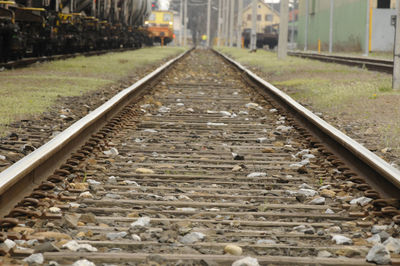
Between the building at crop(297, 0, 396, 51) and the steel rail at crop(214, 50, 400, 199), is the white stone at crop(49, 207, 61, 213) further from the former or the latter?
the building at crop(297, 0, 396, 51)

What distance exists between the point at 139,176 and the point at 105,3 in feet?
84.1

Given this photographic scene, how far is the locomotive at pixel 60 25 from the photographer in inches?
596

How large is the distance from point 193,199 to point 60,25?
1755cm

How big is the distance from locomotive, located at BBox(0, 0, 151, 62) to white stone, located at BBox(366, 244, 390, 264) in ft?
40.2

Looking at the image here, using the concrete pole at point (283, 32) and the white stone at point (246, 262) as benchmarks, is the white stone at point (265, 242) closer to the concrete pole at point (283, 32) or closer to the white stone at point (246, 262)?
the white stone at point (246, 262)

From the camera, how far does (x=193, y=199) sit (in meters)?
4.36

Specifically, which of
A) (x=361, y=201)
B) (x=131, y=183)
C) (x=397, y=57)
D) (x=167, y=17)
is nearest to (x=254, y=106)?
(x=397, y=57)

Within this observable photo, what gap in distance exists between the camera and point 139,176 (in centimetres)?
499

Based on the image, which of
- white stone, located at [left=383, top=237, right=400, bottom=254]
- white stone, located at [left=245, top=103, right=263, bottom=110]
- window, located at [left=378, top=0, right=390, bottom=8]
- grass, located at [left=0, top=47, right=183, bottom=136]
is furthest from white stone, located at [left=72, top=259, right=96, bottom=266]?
window, located at [left=378, top=0, right=390, bottom=8]

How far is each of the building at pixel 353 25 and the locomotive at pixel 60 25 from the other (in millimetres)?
13674

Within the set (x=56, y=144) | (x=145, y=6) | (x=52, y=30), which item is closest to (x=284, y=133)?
(x=56, y=144)

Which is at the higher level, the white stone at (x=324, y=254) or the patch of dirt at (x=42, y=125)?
the patch of dirt at (x=42, y=125)

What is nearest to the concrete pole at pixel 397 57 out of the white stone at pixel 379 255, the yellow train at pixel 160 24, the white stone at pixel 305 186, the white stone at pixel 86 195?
the white stone at pixel 305 186

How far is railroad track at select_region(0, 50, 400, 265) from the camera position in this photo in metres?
3.25
